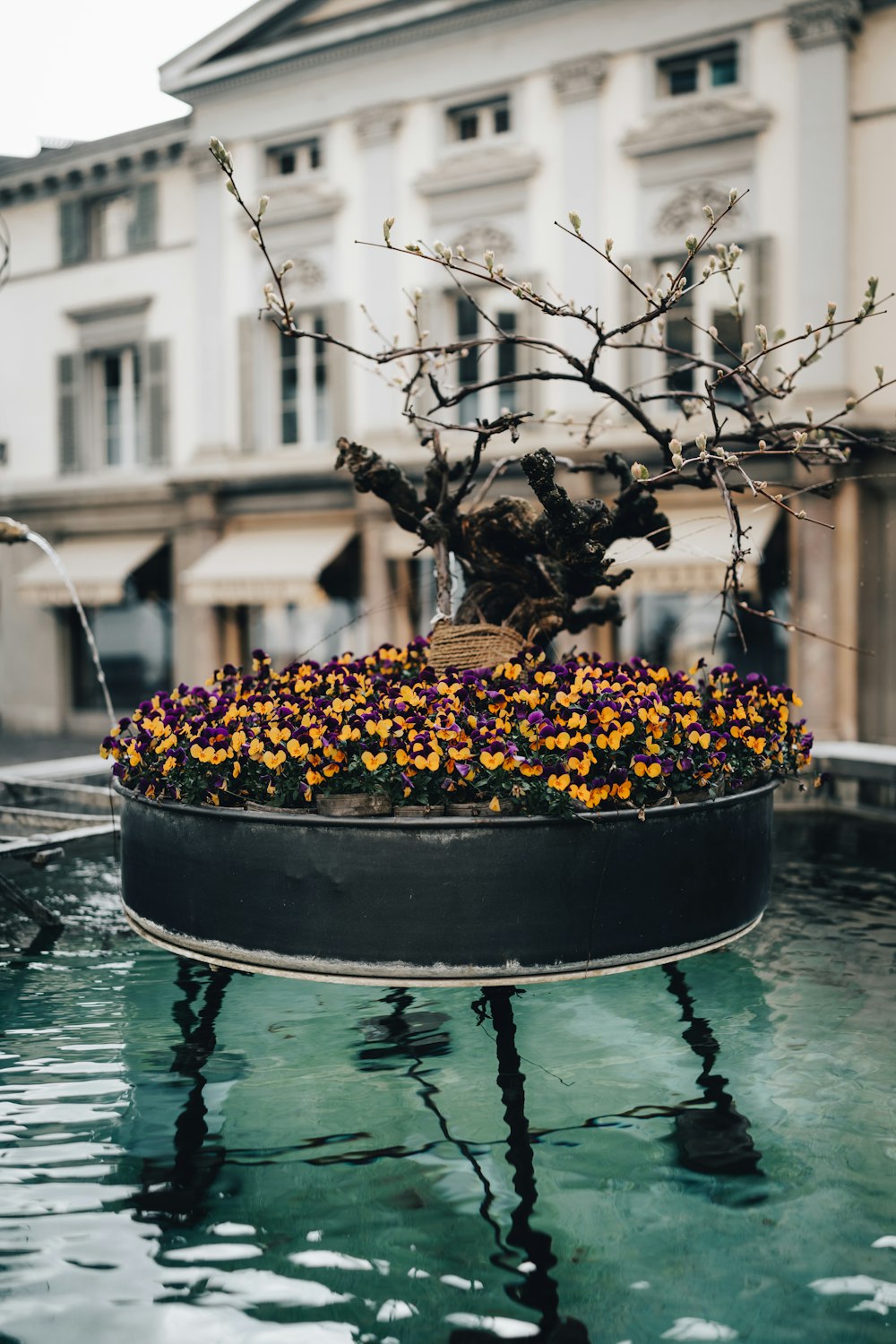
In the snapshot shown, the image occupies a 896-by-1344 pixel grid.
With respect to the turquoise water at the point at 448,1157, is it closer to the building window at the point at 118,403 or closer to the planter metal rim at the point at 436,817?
the planter metal rim at the point at 436,817

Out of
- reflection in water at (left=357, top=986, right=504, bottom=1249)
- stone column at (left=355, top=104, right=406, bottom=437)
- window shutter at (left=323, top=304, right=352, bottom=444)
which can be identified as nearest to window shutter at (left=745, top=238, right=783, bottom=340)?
stone column at (left=355, top=104, right=406, bottom=437)

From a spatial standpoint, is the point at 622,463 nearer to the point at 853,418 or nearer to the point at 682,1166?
the point at 682,1166

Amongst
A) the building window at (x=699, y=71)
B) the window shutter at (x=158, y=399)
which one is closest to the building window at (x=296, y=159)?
the window shutter at (x=158, y=399)

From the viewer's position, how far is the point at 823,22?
14586 mm

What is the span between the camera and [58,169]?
2003cm

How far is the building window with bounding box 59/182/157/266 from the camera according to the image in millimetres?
20156

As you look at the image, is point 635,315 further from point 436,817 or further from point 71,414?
point 436,817

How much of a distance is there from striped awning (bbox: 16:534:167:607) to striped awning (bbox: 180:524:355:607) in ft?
3.60

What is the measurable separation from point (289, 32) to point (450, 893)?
18.8m

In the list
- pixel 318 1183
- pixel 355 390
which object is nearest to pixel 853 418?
pixel 355 390

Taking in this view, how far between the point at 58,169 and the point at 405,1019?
19.3 meters

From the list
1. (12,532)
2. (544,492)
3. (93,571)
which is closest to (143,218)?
(93,571)

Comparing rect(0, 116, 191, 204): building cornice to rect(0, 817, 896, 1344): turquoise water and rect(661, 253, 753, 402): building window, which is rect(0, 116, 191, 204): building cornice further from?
rect(0, 817, 896, 1344): turquoise water

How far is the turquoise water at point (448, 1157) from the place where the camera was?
265 centimetres
